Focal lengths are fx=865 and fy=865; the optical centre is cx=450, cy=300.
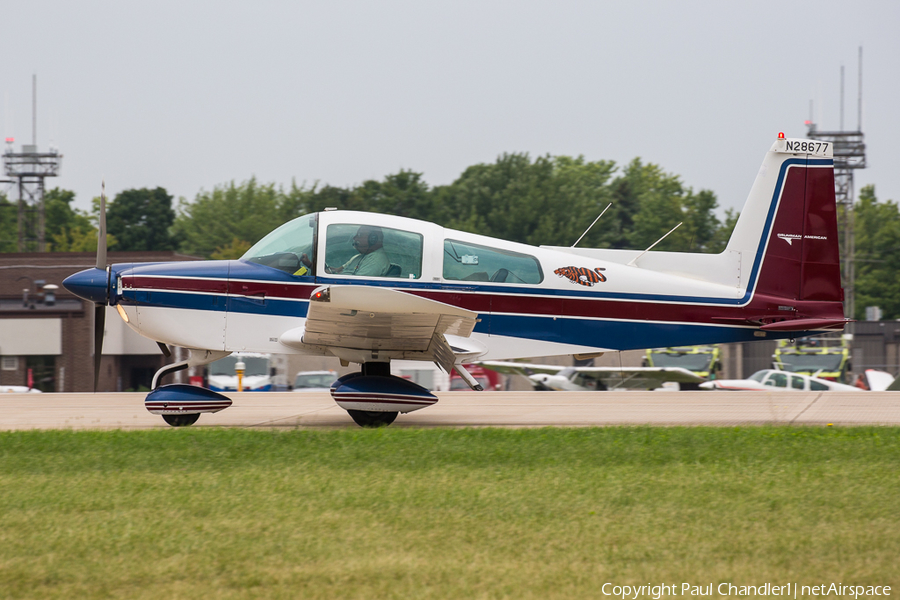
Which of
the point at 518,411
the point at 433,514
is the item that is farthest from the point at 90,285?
the point at 433,514

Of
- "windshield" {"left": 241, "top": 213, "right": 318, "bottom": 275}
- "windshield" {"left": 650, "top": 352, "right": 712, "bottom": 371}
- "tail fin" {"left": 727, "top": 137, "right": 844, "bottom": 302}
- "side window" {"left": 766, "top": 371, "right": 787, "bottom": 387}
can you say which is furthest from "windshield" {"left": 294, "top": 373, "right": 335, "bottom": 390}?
"tail fin" {"left": 727, "top": 137, "right": 844, "bottom": 302}

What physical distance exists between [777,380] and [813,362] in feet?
27.8

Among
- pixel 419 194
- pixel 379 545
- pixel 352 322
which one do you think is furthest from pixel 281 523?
pixel 419 194

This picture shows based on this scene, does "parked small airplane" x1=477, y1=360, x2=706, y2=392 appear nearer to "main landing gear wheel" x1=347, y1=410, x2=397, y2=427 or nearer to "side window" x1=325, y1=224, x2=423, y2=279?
"main landing gear wheel" x1=347, y1=410, x2=397, y2=427

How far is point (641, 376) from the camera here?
23953 mm

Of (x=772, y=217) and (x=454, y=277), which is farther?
(x=772, y=217)

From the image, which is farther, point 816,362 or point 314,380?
point 816,362

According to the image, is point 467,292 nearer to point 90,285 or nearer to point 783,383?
point 90,285

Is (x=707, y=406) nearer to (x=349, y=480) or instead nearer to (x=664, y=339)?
(x=664, y=339)

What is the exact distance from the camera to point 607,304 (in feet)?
28.9

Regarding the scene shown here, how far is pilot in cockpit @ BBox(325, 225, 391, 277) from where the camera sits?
27.3 feet

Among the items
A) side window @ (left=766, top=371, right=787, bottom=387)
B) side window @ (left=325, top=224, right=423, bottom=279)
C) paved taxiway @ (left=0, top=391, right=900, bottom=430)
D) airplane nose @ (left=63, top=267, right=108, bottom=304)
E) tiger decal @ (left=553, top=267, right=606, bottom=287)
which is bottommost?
side window @ (left=766, top=371, right=787, bottom=387)

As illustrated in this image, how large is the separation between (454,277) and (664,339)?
7.51 feet

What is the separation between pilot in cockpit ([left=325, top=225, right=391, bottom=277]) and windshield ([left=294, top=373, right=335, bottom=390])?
61.2 feet
